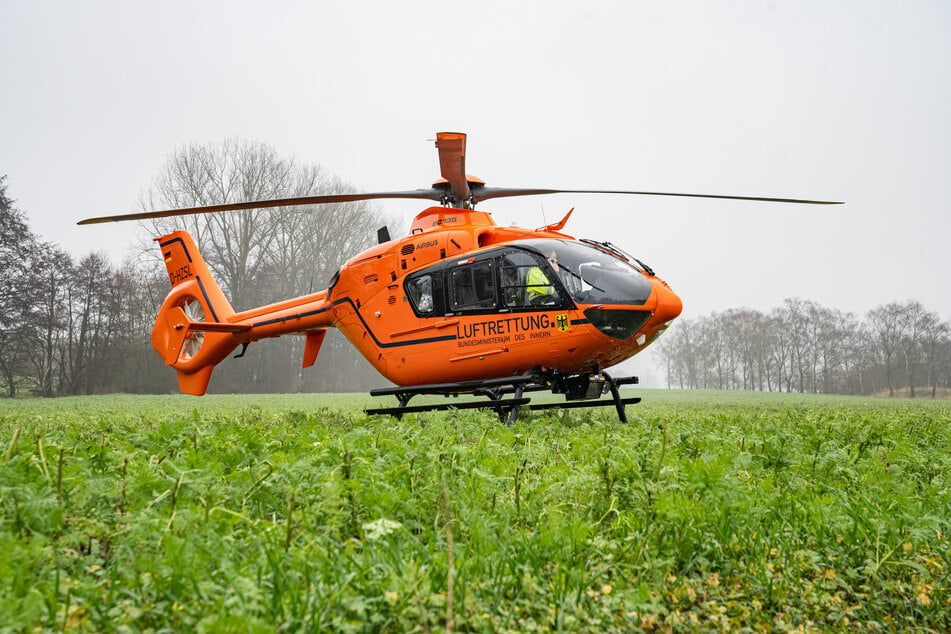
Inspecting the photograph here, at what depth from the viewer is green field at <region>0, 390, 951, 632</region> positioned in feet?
5.24

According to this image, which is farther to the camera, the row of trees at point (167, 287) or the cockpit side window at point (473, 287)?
the row of trees at point (167, 287)

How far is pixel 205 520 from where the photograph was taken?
1.97m

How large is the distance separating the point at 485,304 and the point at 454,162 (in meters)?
1.87

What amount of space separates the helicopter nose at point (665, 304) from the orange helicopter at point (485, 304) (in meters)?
0.02

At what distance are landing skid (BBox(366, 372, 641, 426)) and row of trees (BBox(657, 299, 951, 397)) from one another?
6236 centimetres

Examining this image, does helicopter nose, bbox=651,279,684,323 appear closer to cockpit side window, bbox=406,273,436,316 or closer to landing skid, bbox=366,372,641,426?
landing skid, bbox=366,372,641,426

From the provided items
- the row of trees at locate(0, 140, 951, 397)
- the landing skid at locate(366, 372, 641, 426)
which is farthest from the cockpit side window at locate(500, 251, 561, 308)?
the row of trees at locate(0, 140, 951, 397)

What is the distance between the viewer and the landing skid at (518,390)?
7074 mm

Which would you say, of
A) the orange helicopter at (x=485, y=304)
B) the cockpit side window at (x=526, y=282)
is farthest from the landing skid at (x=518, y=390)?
the cockpit side window at (x=526, y=282)

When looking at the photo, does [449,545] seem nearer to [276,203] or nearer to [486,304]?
[486,304]

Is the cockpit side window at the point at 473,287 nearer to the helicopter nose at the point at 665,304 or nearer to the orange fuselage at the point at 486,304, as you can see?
the orange fuselage at the point at 486,304

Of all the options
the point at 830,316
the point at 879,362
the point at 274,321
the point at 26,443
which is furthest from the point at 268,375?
the point at 879,362

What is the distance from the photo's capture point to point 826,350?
67000 mm

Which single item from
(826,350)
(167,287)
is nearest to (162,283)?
(167,287)
